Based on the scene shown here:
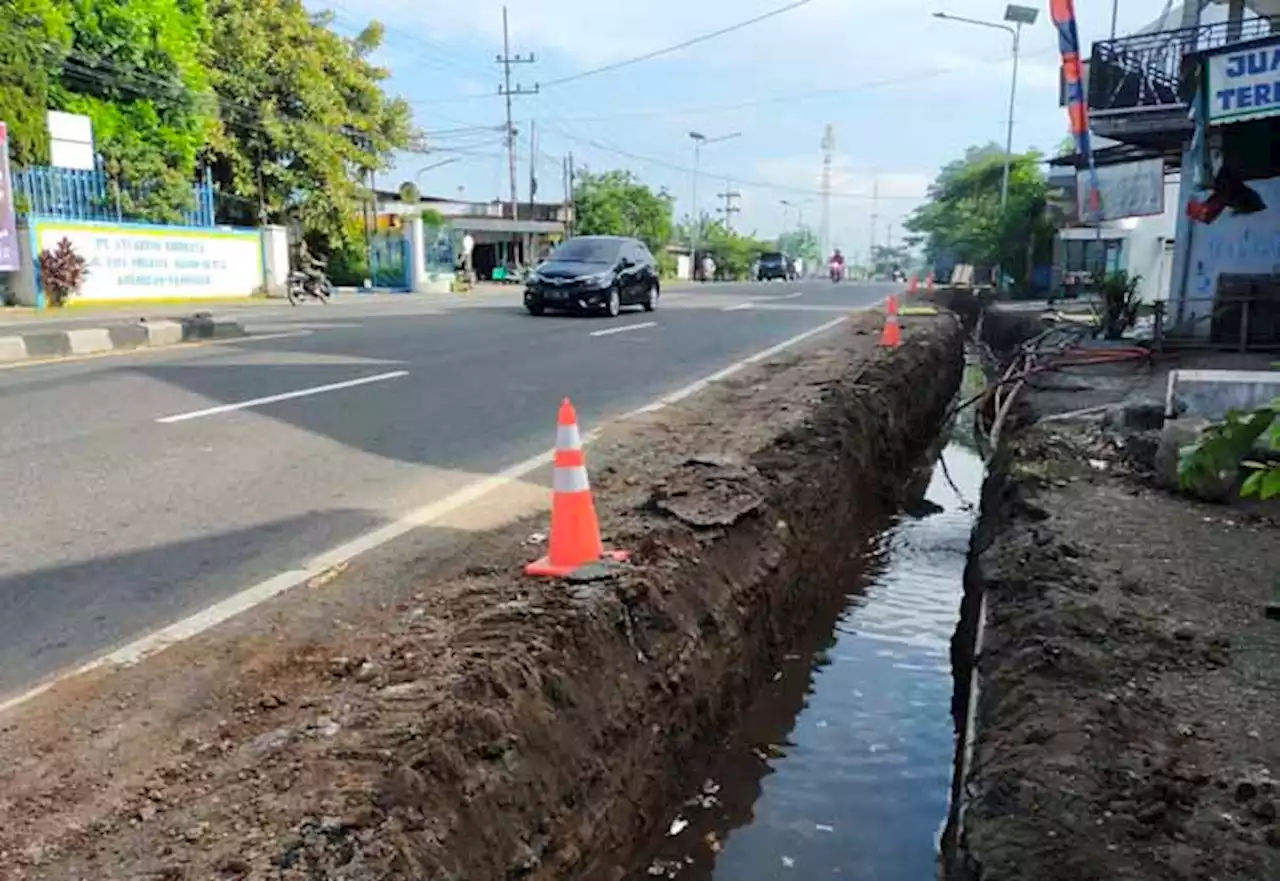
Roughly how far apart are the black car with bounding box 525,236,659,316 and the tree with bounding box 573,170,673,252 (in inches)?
1449

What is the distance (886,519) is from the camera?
8.52 metres

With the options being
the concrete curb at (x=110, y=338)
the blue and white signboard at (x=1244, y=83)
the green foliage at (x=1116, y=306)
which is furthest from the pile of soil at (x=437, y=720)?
the green foliage at (x=1116, y=306)

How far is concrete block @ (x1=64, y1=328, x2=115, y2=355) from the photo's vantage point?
Answer: 39.0 feet

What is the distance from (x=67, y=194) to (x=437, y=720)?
24.6m

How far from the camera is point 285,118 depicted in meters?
30.9

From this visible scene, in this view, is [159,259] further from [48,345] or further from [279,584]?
[279,584]

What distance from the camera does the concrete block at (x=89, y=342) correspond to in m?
11.9

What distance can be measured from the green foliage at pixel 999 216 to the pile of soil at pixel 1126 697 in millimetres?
27726

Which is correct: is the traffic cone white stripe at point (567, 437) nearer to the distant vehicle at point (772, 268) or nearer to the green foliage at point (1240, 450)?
the green foliage at point (1240, 450)

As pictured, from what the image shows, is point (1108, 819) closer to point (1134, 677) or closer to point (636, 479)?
point (1134, 677)

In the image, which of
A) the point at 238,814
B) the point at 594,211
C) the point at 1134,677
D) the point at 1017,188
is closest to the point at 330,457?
the point at 238,814

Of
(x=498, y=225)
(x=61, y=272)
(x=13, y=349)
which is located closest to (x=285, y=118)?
(x=61, y=272)

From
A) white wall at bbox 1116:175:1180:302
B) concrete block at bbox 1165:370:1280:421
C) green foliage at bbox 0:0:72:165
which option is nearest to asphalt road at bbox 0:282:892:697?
concrete block at bbox 1165:370:1280:421

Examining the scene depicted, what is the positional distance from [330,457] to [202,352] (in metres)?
5.98
